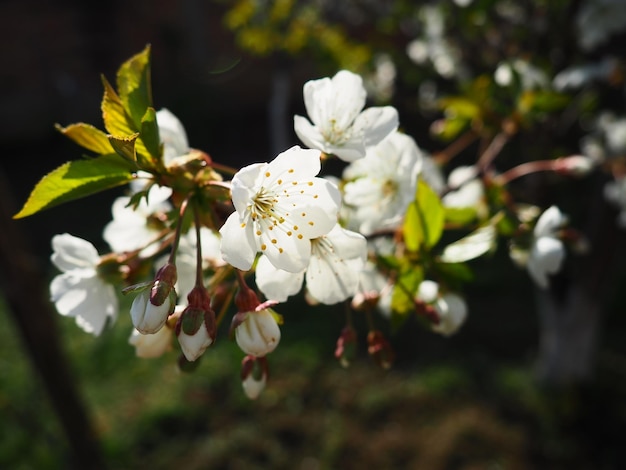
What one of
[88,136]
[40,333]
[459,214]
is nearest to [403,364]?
[40,333]

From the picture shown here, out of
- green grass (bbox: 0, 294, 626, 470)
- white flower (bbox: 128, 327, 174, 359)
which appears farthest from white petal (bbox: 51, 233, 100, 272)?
green grass (bbox: 0, 294, 626, 470)

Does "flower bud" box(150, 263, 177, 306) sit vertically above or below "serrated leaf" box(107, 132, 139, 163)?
below

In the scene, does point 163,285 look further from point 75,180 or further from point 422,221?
point 422,221

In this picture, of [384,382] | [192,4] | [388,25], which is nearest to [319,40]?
[388,25]

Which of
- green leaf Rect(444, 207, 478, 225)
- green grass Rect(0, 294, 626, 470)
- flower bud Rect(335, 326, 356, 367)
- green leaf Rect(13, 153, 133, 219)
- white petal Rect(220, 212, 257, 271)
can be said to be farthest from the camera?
green grass Rect(0, 294, 626, 470)

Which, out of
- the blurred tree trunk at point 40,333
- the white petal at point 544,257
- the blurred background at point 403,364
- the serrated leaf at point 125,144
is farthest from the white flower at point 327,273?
the blurred tree trunk at point 40,333

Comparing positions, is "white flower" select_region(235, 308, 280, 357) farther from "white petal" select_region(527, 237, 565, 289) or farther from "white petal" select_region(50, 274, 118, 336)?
"white petal" select_region(527, 237, 565, 289)

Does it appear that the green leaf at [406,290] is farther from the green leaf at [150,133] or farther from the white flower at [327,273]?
the green leaf at [150,133]
